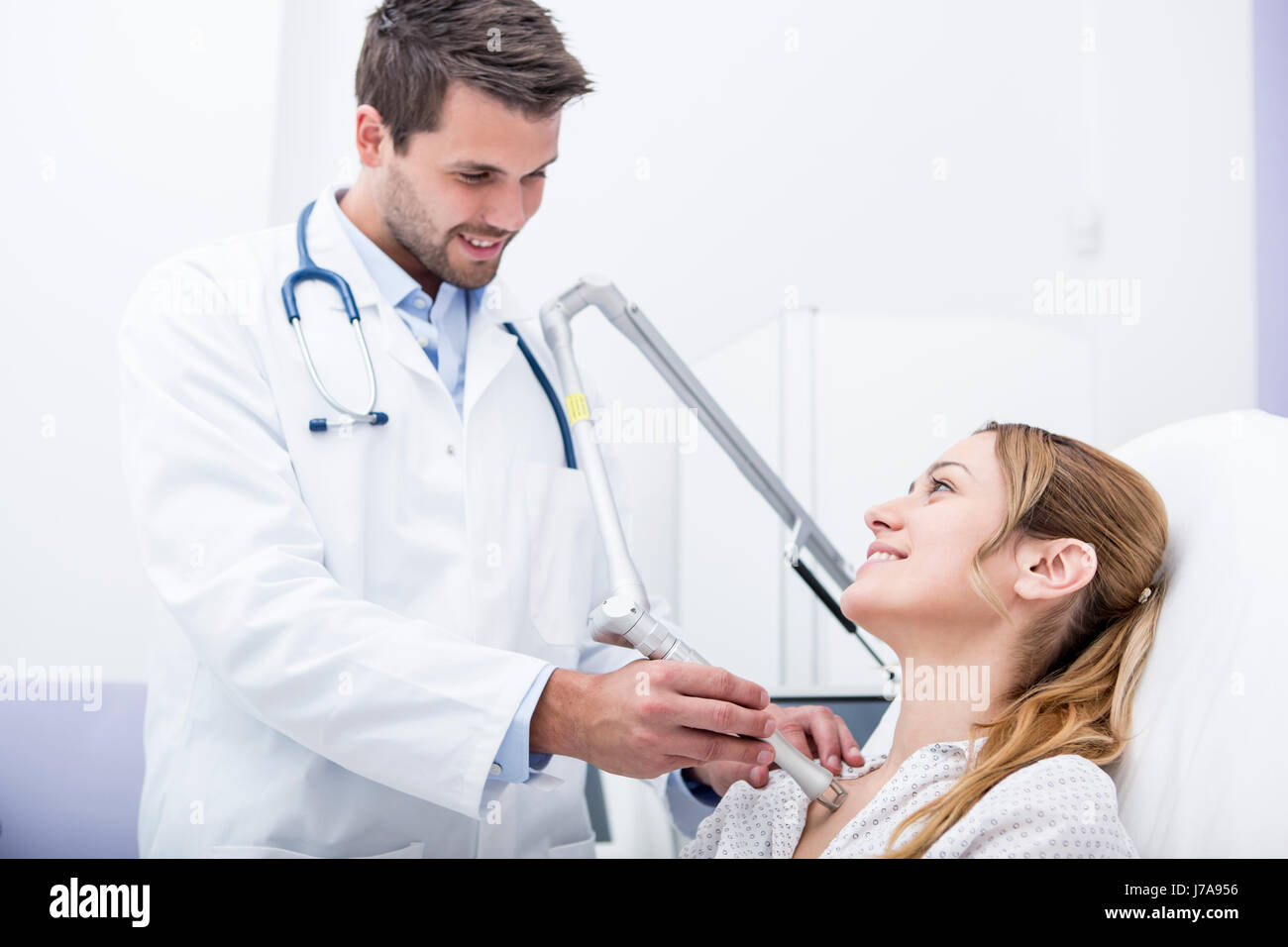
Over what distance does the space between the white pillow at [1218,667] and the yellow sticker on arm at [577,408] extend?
25.0 inches

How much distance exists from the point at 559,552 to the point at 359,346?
14.0 inches

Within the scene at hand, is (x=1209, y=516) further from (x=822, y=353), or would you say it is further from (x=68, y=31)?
(x=68, y=31)

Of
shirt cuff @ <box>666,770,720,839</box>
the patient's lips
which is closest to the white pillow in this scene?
the patient's lips

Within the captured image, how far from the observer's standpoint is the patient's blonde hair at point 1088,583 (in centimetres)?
106

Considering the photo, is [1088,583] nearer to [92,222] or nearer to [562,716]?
[562,716]

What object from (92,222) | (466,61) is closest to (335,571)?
(466,61)

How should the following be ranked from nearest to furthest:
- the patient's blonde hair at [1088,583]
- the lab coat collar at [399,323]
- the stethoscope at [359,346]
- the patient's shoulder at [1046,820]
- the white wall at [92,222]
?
the patient's shoulder at [1046,820]
the patient's blonde hair at [1088,583]
the stethoscope at [359,346]
the lab coat collar at [399,323]
the white wall at [92,222]

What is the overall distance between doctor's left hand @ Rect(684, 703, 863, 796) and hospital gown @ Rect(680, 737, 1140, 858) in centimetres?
3

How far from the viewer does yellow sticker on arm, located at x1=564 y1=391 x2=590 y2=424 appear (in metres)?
1.12

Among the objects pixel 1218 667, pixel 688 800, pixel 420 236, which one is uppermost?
pixel 420 236

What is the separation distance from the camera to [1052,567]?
111 centimetres

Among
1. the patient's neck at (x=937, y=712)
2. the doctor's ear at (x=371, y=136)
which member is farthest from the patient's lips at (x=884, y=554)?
the doctor's ear at (x=371, y=136)

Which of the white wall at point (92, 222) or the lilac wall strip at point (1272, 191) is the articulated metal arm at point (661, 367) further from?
the lilac wall strip at point (1272, 191)
